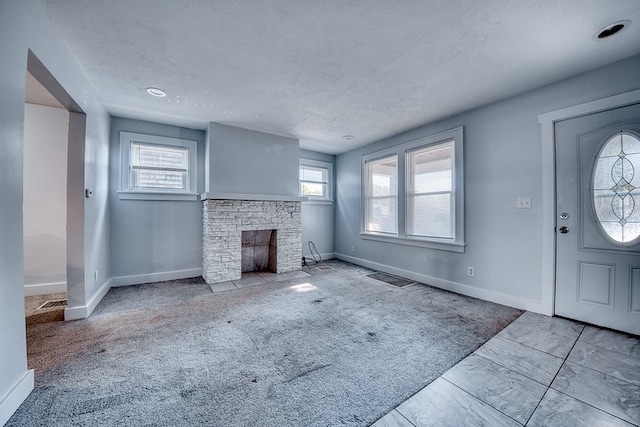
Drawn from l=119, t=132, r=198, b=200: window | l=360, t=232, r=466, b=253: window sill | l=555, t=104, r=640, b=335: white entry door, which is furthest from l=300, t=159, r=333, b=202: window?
l=555, t=104, r=640, b=335: white entry door

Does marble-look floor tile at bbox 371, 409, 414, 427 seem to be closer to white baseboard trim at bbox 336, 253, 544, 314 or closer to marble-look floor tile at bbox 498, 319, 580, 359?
marble-look floor tile at bbox 498, 319, 580, 359

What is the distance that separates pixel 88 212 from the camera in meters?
2.81

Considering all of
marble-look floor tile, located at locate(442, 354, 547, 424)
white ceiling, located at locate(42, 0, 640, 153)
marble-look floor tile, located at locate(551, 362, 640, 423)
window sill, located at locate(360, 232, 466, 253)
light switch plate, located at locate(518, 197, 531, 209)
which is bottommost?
marble-look floor tile, located at locate(442, 354, 547, 424)

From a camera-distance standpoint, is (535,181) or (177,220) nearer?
(535,181)

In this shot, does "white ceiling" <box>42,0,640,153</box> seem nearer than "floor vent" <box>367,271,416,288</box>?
Yes

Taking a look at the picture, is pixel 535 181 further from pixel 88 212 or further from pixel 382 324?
pixel 88 212

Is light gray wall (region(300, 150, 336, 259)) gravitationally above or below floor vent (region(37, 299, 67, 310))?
above

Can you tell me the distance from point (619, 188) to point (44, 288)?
680cm

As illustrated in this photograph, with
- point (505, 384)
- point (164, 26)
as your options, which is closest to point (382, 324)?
point (505, 384)

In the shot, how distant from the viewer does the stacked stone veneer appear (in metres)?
4.02

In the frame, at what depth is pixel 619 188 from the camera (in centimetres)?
240

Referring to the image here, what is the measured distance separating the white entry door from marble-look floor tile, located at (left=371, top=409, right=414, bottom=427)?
2520 millimetres

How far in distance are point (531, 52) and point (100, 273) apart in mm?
5274

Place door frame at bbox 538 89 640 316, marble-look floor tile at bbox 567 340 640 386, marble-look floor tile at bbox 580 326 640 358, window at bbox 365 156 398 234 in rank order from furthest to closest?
1. window at bbox 365 156 398 234
2. door frame at bbox 538 89 640 316
3. marble-look floor tile at bbox 580 326 640 358
4. marble-look floor tile at bbox 567 340 640 386
